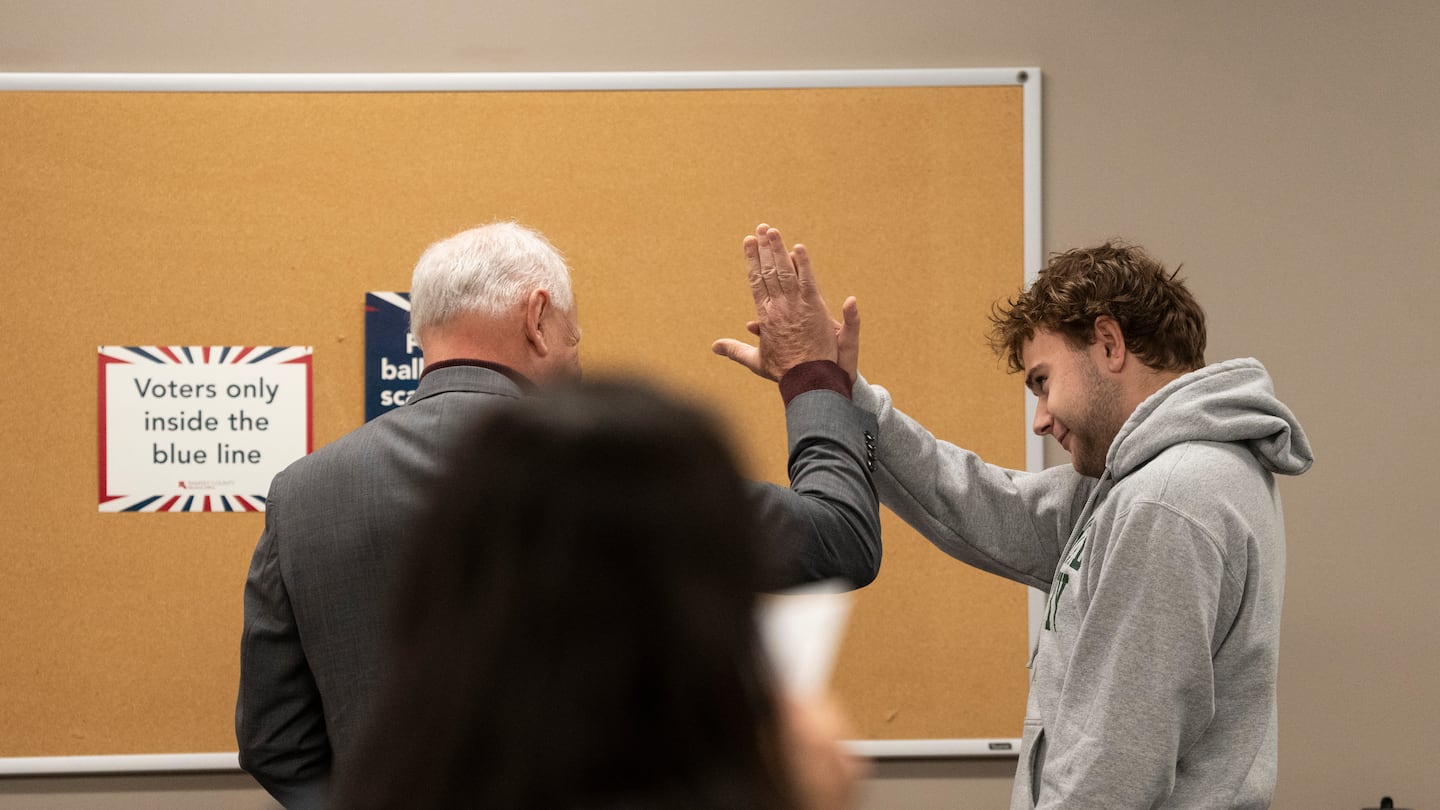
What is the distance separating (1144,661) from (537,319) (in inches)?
33.1

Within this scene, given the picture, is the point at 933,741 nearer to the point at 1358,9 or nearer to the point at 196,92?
the point at 1358,9

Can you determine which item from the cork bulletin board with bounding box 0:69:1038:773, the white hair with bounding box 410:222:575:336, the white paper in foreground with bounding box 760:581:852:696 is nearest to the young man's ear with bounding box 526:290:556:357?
the white hair with bounding box 410:222:575:336

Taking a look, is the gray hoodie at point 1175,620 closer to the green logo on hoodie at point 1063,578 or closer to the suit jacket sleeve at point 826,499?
the green logo on hoodie at point 1063,578

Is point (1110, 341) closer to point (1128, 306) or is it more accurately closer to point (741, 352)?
point (1128, 306)

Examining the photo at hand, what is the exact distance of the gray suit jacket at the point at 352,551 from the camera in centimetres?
126

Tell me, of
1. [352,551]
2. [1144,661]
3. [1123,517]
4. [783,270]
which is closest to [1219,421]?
[1123,517]

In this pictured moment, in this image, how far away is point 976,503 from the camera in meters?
1.78

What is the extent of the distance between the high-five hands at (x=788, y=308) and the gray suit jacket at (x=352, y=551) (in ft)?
0.46

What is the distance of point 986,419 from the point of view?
7.77 ft

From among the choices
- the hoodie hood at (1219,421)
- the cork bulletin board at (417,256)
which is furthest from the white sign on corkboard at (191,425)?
the hoodie hood at (1219,421)

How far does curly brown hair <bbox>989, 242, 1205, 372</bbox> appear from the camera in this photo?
1.61m

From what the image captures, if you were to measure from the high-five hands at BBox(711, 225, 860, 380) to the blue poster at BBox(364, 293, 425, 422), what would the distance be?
1.03 metres

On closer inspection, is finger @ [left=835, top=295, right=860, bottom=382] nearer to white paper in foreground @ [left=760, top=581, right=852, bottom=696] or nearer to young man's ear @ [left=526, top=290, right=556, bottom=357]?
young man's ear @ [left=526, top=290, right=556, bottom=357]

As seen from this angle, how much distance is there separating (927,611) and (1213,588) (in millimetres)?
1075
